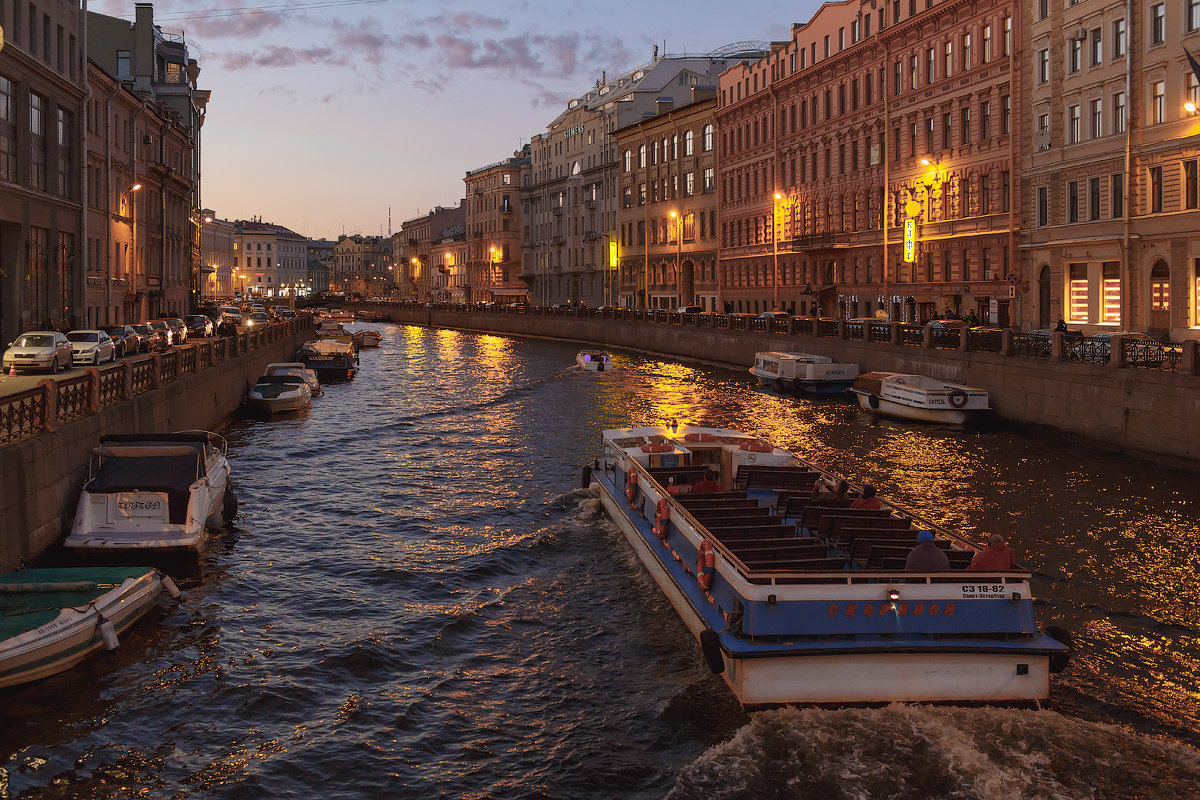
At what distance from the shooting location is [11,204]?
45.1m

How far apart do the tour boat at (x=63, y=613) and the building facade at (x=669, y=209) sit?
8259 centimetres

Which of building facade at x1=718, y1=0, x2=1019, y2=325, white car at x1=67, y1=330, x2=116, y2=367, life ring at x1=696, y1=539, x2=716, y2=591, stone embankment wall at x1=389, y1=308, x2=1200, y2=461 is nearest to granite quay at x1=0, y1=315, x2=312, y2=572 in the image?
white car at x1=67, y1=330, x2=116, y2=367

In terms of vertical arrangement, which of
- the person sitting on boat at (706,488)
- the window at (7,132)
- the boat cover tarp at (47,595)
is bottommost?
the boat cover tarp at (47,595)

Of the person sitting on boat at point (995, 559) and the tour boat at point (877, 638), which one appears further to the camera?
the person sitting on boat at point (995, 559)

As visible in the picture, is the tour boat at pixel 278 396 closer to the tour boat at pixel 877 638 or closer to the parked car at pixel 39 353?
the parked car at pixel 39 353

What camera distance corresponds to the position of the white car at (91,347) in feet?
139

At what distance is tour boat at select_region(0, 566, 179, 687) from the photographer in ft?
46.8

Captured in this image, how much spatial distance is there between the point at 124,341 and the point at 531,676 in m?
37.4

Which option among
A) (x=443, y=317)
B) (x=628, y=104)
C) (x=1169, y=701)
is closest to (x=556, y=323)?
(x=628, y=104)

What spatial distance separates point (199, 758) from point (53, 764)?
150cm

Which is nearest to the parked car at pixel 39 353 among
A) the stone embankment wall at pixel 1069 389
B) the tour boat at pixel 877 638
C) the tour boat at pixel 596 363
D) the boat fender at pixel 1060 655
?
the tour boat at pixel 877 638

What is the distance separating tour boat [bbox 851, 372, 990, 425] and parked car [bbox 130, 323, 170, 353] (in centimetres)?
2879

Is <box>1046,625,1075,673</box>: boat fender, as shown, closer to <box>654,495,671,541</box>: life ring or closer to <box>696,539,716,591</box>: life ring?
<box>696,539,716,591</box>: life ring

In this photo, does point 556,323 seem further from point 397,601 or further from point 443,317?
point 397,601
